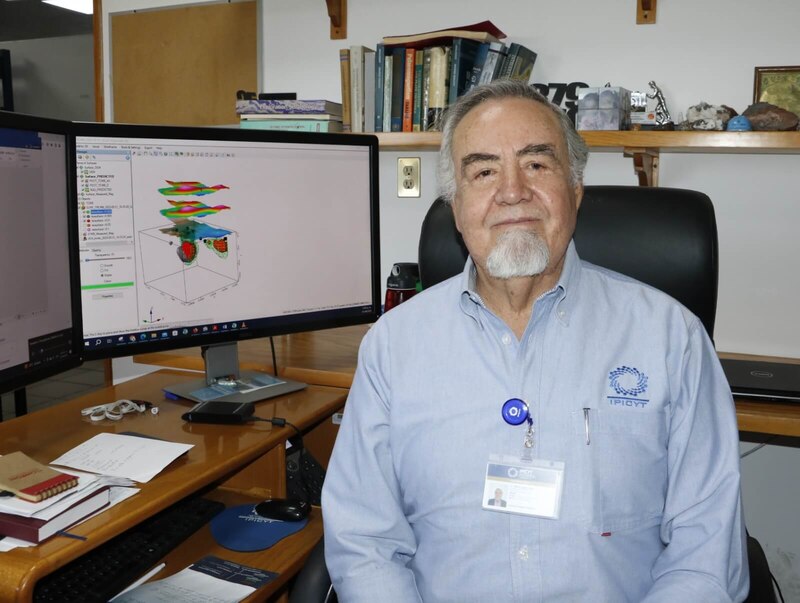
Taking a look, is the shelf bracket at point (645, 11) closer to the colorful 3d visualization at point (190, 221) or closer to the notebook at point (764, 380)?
the notebook at point (764, 380)

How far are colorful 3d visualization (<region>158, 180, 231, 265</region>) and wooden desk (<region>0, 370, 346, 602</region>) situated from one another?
336mm

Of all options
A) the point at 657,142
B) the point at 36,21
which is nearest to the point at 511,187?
the point at 657,142

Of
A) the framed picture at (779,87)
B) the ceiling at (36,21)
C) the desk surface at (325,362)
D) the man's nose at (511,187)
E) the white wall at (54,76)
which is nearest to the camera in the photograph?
the man's nose at (511,187)

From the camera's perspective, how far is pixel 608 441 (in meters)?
1.18

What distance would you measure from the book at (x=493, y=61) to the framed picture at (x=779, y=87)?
29.5 inches

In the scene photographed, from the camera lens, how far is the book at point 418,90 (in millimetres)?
2352

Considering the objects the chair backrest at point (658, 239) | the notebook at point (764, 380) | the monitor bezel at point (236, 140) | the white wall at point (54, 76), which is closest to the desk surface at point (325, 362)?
the notebook at point (764, 380)

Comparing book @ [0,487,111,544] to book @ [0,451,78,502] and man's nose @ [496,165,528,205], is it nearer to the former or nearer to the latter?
book @ [0,451,78,502]

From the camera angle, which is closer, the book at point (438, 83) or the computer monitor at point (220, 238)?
the computer monitor at point (220, 238)

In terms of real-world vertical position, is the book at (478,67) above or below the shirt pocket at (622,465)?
above

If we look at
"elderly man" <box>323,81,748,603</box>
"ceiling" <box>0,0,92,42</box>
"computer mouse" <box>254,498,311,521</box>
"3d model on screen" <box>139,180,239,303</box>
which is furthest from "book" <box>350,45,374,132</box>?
"ceiling" <box>0,0,92,42</box>

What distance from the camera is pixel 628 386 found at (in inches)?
47.4

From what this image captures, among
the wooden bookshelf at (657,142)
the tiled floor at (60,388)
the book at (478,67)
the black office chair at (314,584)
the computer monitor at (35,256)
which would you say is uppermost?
the book at (478,67)

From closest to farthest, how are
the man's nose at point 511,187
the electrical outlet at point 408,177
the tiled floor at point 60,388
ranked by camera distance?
the man's nose at point 511,187, the electrical outlet at point 408,177, the tiled floor at point 60,388
